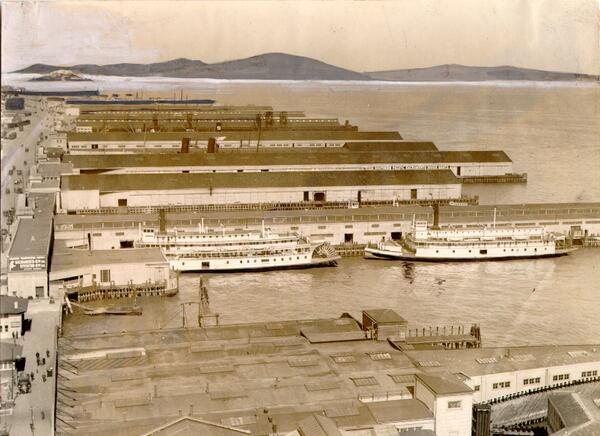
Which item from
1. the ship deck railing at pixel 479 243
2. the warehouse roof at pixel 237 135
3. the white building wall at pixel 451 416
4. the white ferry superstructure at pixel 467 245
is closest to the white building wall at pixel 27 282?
the white ferry superstructure at pixel 467 245

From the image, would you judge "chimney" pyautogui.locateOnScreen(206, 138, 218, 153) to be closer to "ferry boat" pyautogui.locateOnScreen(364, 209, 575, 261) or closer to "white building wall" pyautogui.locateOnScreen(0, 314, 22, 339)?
"ferry boat" pyautogui.locateOnScreen(364, 209, 575, 261)

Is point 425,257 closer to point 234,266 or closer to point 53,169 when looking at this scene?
point 234,266

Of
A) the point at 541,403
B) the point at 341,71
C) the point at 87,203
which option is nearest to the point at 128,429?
the point at 541,403

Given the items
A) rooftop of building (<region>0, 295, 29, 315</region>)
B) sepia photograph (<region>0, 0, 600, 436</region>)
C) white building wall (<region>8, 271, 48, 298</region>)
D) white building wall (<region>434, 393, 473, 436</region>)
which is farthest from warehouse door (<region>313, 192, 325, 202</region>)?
white building wall (<region>434, 393, 473, 436</region>)

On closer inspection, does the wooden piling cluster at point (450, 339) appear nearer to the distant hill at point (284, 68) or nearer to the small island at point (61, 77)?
the distant hill at point (284, 68)

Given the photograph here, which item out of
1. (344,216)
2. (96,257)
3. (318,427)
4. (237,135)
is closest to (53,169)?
(96,257)

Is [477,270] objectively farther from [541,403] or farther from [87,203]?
[87,203]

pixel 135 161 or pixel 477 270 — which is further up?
pixel 135 161
